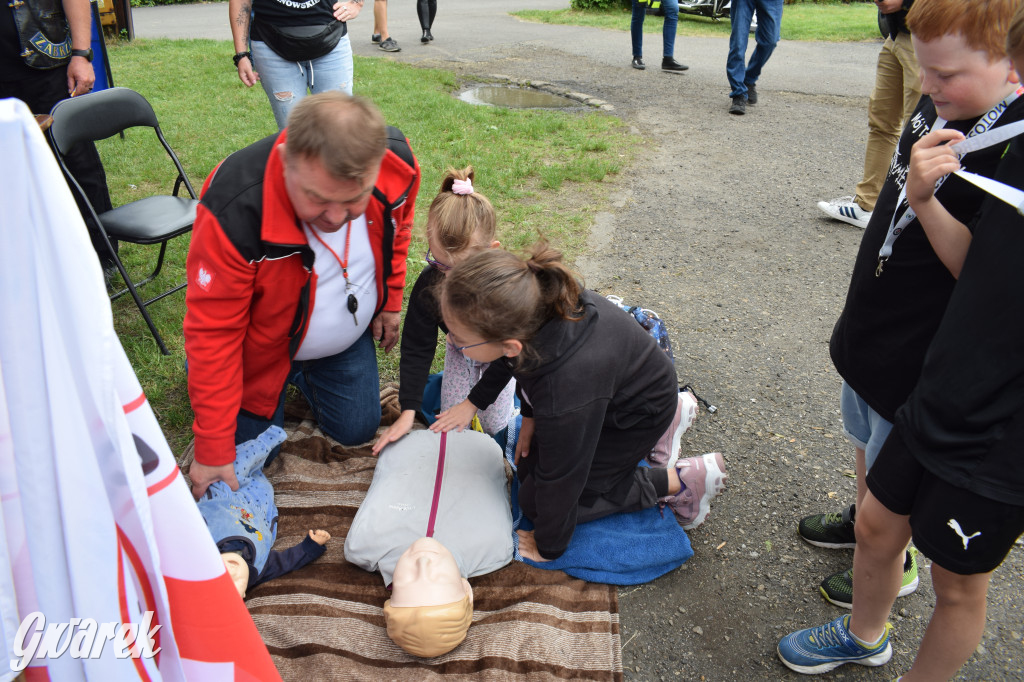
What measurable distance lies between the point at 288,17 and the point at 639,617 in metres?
3.52

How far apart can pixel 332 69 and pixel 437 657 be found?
336 centimetres

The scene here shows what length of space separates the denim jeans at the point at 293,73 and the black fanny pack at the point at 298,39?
5 centimetres

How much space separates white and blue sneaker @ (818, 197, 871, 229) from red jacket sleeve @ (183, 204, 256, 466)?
4.20 metres

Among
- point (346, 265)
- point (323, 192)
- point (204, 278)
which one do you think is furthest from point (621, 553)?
point (204, 278)

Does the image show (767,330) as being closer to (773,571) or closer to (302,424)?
(773,571)

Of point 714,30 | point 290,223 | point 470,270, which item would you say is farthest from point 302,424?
point 714,30

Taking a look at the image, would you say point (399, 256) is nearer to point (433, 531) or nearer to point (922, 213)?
point (433, 531)

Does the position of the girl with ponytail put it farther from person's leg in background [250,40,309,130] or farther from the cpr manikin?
person's leg in background [250,40,309,130]

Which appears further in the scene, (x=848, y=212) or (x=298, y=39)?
(x=848, y=212)

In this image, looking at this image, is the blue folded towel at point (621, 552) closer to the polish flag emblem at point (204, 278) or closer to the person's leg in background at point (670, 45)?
the polish flag emblem at point (204, 278)

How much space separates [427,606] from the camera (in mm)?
2092

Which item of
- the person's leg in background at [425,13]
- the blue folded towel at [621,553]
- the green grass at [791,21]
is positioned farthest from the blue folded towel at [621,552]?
the green grass at [791,21]

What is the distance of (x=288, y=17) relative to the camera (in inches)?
156

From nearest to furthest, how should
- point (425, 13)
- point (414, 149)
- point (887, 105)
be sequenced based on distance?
point (887, 105) < point (414, 149) < point (425, 13)
